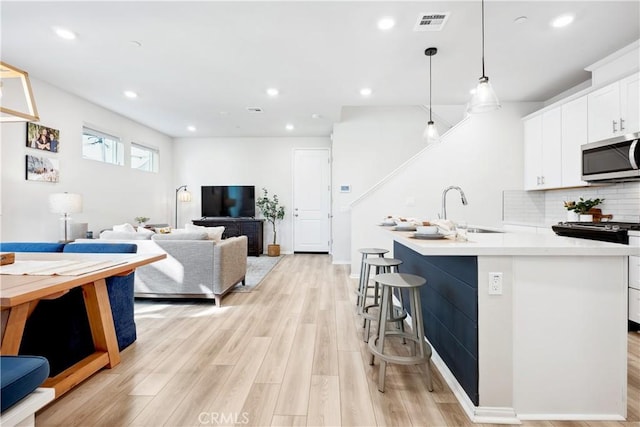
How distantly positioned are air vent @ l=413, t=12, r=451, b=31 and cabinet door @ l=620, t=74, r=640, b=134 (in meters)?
1.95

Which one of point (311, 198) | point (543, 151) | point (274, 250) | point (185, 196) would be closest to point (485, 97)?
point (543, 151)

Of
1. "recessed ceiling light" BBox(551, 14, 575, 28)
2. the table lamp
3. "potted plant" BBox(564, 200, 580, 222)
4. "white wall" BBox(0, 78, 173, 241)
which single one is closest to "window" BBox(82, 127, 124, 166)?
"white wall" BBox(0, 78, 173, 241)

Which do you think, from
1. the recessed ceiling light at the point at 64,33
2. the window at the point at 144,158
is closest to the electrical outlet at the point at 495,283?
the recessed ceiling light at the point at 64,33

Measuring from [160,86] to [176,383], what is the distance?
3.87 metres

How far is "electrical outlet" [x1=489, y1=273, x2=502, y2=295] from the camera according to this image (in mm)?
1553

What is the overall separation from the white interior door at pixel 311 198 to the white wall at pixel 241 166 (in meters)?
0.14

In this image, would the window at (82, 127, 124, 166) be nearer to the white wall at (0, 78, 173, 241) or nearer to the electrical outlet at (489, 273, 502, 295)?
the white wall at (0, 78, 173, 241)

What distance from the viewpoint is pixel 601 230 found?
2.90 meters

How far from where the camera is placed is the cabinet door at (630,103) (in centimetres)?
287

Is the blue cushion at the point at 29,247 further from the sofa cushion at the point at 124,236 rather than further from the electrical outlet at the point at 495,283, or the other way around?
the electrical outlet at the point at 495,283

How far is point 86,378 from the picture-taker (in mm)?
1930

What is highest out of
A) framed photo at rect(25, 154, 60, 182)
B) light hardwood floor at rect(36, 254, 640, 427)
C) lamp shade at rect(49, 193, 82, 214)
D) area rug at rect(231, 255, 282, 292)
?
framed photo at rect(25, 154, 60, 182)

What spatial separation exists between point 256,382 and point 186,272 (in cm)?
192

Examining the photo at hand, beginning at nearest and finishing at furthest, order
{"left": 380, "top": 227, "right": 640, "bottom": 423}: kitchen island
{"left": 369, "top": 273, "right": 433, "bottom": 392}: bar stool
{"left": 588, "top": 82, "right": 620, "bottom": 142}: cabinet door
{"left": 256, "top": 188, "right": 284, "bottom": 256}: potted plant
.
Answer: {"left": 380, "top": 227, "right": 640, "bottom": 423}: kitchen island < {"left": 369, "top": 273, "right": 433, "bottom": 392}: bar stool < {"left": 588, "top": 82, "right": 620, "bottom": 142}: cabinet door < {"left": 256, "top": 188, "right": 284, "bottom": 256}: potted plant
